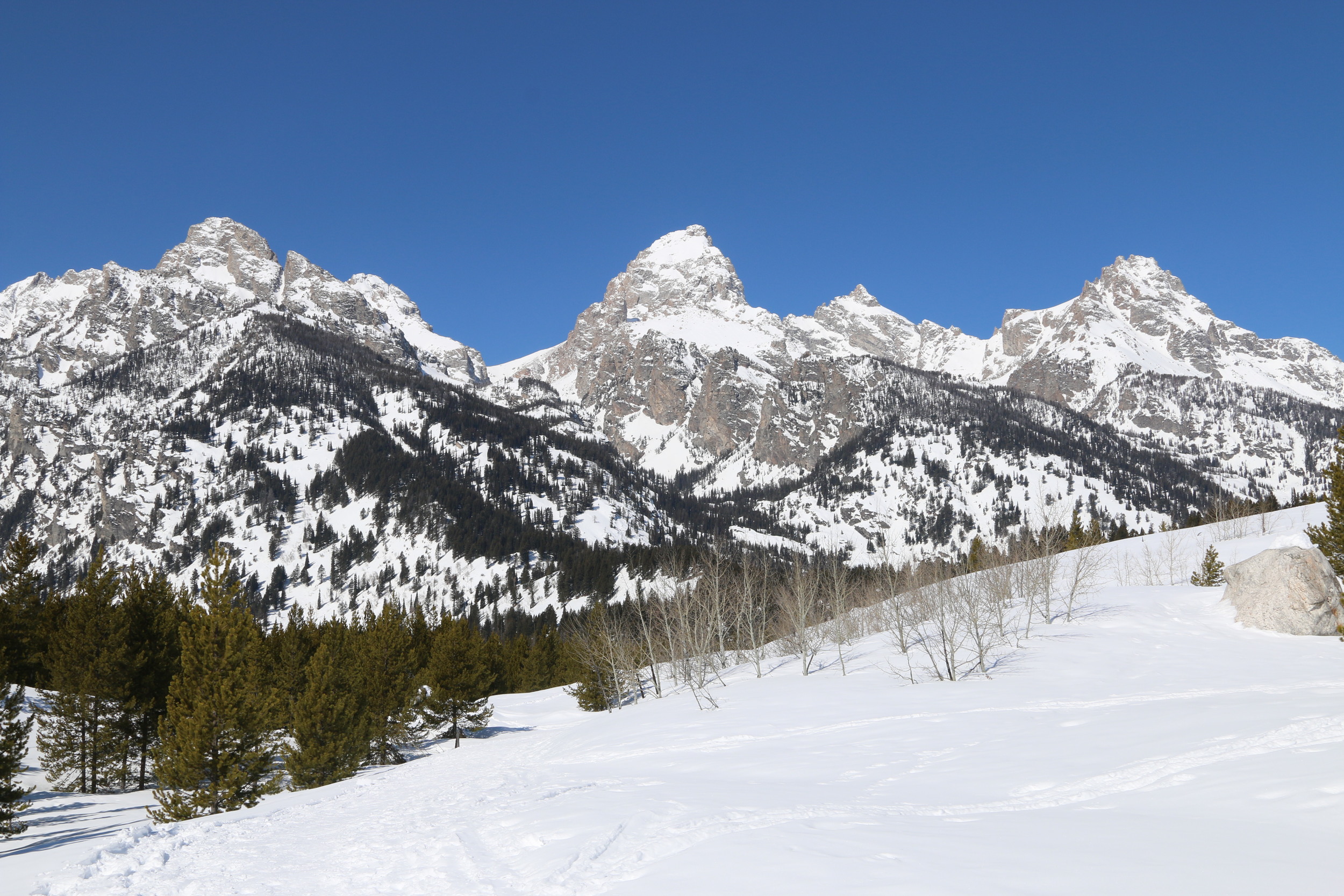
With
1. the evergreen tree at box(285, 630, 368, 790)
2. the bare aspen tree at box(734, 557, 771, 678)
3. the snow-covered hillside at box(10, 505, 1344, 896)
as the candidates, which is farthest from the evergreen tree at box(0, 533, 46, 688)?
the bare aspen tree at box(734, 557, 771, 678)

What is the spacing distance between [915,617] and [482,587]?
132 m

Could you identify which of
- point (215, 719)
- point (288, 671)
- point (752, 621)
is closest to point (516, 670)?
point (752, 621)

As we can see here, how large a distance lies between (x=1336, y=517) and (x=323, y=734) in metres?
55.7

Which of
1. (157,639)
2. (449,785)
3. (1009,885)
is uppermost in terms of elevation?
(157,639)

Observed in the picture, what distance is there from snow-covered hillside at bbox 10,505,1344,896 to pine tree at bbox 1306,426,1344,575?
1328 centimetres

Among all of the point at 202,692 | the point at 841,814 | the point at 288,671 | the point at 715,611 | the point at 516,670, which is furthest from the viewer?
the point at 516,670

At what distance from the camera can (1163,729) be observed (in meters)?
18.0

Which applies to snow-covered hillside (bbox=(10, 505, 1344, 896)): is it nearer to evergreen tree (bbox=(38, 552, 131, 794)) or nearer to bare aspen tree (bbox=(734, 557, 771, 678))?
evergreen tree (bbox=(38, 552, 131, 794))

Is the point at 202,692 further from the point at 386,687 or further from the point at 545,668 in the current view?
the point at 545,668

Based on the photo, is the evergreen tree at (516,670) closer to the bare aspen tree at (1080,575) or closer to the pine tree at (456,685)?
the pine tree at (456,685)

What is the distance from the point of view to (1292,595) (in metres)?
44.8

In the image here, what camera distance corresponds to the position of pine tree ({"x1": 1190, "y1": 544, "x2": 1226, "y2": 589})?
63.5 m

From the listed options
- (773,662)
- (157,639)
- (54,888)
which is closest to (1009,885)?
(54,888)

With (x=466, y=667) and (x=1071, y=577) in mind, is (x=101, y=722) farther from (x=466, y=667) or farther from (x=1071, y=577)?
(x=1071, y=577)
